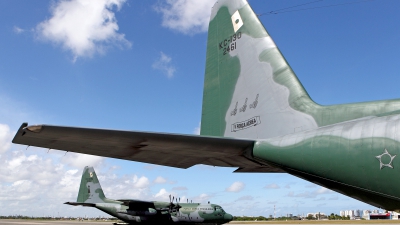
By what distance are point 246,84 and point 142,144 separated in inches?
109

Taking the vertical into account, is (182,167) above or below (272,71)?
below

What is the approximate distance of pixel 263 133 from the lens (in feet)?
20.2

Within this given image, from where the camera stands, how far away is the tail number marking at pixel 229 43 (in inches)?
290

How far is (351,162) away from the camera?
417cm

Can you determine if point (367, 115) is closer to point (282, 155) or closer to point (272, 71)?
point (282, 155)

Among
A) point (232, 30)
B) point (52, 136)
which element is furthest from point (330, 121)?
point (52, 136)

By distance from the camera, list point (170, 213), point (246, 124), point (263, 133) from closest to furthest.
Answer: point (263, 133) → point (246, 124) → point (170, 213)

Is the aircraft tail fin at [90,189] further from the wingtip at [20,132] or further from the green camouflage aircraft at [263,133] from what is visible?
the wingtip at [20,132]

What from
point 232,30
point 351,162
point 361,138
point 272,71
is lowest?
point 351,162

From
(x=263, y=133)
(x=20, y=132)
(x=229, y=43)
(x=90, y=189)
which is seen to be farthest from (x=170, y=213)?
(x=20, y=132)

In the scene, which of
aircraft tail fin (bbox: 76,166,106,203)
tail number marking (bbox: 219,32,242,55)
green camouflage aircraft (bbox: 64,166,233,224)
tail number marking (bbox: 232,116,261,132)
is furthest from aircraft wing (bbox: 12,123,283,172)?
aircraft tail fin (bbox: 76,166,106,203)

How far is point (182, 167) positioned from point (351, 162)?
2826 millimetres

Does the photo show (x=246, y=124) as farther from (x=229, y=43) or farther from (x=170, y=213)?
(x=170, y=213)

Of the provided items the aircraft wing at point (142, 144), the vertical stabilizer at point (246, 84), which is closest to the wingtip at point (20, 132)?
the aircraft wing at point (142, 144)
